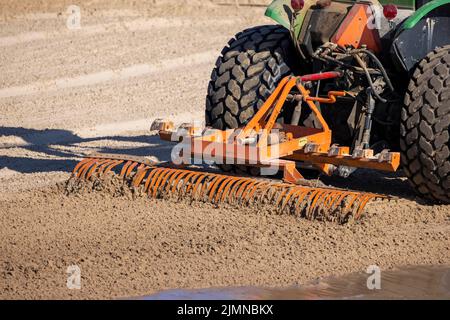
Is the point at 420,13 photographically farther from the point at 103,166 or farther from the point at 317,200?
the point at 103,166

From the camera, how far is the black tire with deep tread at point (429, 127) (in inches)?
307

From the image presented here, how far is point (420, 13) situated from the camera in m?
7.93

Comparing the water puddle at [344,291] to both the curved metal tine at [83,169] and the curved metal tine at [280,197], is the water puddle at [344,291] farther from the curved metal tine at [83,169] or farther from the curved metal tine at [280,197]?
the curved metal tine at [83,169]

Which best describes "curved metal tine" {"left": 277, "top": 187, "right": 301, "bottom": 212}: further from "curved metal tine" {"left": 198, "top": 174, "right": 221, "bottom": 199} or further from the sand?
"curved metal tine" {"left": 198, "top": 174, "right": 221, "bottom": 199}

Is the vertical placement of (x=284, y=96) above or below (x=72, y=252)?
above

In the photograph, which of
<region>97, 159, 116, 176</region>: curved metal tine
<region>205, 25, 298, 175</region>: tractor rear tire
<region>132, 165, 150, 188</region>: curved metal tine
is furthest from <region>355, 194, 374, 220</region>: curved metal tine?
<region>97, 159, 116, 176</region>: curved metal tine

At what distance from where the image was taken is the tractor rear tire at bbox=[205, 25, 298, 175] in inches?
346

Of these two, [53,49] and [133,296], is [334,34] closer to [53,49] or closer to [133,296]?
[133,296]

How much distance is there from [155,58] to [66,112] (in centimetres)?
322

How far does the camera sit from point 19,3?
19828 mm

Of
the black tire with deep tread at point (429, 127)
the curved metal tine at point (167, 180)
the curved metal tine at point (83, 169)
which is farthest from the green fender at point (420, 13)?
the curved metal tine at point (83, 169)

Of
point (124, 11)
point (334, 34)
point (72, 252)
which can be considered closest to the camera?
point (72, 252)

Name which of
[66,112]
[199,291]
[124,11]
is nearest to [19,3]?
[124,11]

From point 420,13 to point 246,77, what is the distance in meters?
1.62
